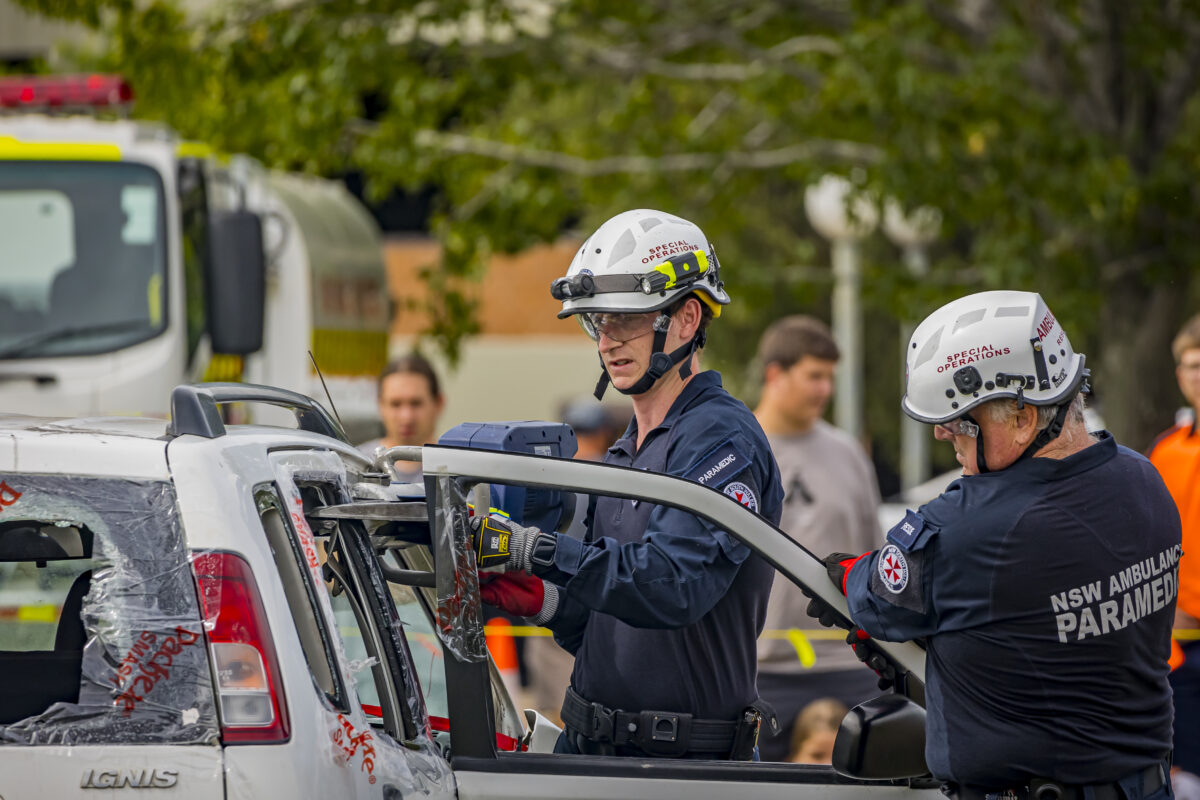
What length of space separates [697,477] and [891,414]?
1734 cm

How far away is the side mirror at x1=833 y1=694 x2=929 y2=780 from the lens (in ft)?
9.55

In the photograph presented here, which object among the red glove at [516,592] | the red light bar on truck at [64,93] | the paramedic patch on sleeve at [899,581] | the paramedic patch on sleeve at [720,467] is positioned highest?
the red light bar on truck at [64,93]

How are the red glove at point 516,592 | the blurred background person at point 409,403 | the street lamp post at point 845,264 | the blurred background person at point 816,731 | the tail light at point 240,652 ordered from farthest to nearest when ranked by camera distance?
the street lamp post at point 845,264
the blurred background person at point 409,403
the blurred background person at point 816,731
the red glove at point 516,592
the tail light at point 240,652

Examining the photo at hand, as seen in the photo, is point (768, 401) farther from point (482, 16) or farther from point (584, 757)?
point (482, 16)

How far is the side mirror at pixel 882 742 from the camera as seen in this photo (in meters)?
2.91

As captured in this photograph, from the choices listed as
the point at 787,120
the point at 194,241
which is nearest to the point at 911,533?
the point at 194,241

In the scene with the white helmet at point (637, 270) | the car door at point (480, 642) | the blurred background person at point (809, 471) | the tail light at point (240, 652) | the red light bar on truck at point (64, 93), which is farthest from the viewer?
the red light bar on truck at point (64, 93)

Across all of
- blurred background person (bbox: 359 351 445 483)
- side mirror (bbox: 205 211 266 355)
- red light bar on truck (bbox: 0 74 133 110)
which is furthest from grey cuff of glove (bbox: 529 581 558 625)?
red light bar on truck (bbox: 0 74 133 110)

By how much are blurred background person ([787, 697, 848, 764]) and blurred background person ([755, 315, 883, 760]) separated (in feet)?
1.46

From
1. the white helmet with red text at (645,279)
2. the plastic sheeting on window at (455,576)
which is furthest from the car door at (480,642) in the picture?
the white helmet with red text at (645,279)

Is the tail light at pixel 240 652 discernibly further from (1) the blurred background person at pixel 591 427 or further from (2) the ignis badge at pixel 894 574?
(1) the blurred background person at pixel 591 427

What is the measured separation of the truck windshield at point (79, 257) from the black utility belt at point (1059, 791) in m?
4.81

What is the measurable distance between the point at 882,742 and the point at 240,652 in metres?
1.18

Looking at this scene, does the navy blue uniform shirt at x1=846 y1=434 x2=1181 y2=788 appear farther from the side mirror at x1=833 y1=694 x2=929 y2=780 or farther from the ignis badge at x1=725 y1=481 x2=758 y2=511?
the ignis badge at x1=725 y1=481 x2=758 y2=511
